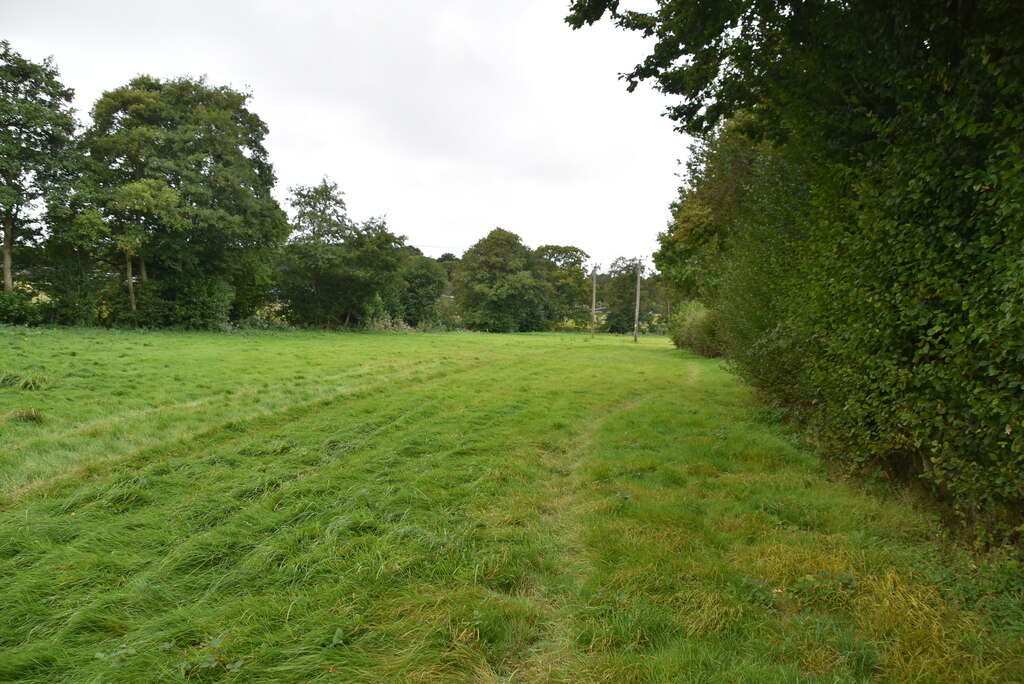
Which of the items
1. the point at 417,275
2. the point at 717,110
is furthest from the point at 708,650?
the point at 417,275

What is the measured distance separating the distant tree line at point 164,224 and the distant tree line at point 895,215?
90.8 ft

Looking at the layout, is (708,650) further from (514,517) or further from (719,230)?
(719,230)

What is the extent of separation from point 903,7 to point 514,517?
5.53m

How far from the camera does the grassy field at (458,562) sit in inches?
103

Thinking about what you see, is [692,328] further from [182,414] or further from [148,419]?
[148,419]

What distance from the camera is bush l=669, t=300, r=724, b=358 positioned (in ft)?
78.1

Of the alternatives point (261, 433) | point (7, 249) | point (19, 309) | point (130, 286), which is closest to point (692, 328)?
point (261, 433)

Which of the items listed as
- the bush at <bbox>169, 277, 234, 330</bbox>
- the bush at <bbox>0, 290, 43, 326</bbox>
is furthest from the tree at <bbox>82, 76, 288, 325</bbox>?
the bush at <bbox>0, 290, 43, 326</bbox>

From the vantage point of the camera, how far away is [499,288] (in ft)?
179

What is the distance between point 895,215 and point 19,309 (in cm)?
3193

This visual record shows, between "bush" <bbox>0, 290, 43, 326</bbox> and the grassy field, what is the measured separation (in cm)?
2016

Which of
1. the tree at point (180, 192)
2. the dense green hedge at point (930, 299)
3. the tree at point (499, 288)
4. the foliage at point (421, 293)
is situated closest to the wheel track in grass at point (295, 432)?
the dense green hedge at point (930, 299)

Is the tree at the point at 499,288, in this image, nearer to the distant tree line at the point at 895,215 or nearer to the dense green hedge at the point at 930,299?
the distant tree line at the point at 895,215

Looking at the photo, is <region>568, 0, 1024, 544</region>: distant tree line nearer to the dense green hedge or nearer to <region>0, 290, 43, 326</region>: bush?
the dense green hedge
